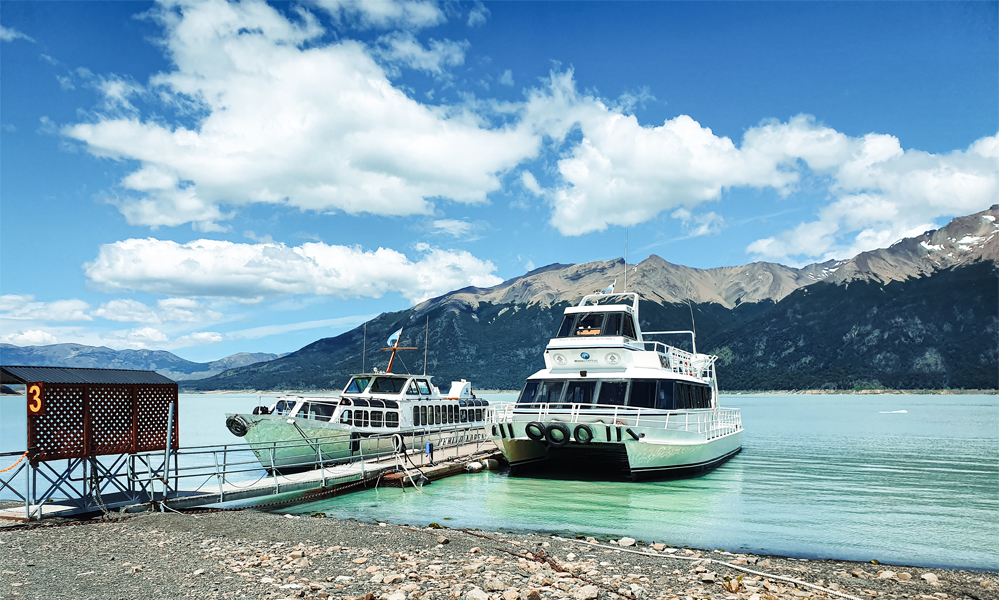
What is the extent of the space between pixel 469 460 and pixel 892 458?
24651 millimetres

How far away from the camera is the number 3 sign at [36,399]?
12477 millimetres

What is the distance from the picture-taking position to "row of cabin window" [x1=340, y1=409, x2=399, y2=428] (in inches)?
1089

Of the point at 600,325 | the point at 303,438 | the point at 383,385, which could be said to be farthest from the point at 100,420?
the point at 600,325

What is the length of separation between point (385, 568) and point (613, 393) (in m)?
14.8

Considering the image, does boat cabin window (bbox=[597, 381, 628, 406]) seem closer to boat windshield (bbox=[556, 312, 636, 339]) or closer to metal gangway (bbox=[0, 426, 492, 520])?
boat windshield (bbox=[556, 312, 636, 339])

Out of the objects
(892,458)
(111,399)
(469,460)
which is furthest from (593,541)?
(892,458)

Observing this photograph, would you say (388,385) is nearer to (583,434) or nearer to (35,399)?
(583,434)

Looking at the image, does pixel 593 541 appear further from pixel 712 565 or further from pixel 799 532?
pixel 799 532

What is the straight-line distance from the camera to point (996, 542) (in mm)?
15672

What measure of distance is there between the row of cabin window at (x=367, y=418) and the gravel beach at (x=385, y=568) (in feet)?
44.5

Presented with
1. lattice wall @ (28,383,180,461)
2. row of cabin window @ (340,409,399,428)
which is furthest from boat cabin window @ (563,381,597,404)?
lattice wall @ (28,383,180,461)

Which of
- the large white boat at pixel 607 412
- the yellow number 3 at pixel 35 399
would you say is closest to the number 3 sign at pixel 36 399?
the yellow number 3 at pixel 35 399

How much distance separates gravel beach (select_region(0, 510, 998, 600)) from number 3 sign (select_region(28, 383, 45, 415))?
2208 mm

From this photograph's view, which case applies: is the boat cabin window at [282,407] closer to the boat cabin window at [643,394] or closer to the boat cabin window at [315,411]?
the boat cabin window at [315,411]
